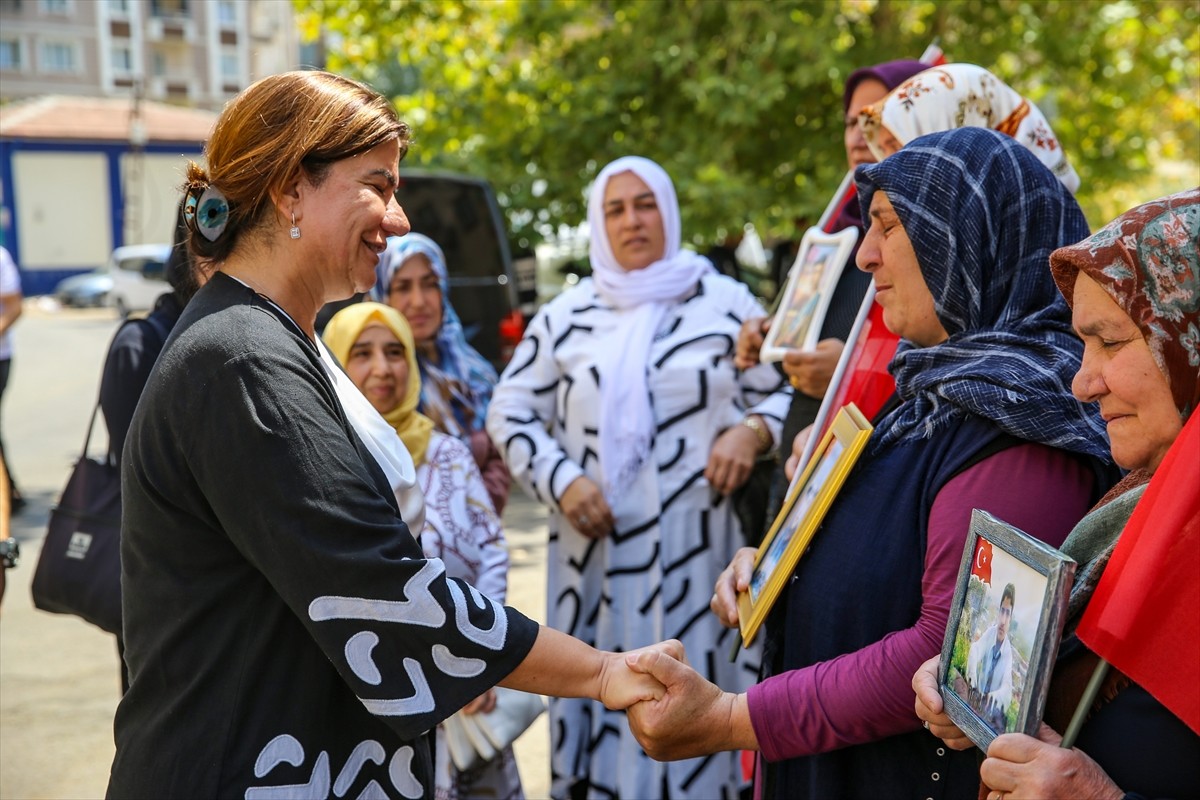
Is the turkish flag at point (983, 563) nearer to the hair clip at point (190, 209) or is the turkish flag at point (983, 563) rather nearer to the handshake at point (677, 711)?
the handshake at point (677, 711)

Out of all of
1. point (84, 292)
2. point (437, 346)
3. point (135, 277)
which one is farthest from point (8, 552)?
point (84, 292)

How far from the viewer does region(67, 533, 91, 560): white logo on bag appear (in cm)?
324

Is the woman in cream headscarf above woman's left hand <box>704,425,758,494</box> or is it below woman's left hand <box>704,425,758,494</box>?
above

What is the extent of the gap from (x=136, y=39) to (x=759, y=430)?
915cm

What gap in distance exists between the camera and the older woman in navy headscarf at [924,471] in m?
1.95

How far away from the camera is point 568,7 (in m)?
8.93

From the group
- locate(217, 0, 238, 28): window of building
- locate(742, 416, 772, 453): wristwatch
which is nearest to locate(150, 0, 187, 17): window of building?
locate(217, 0, 238, 28): window of building

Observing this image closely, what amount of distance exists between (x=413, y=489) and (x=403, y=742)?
450mm

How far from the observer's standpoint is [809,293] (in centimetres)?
321

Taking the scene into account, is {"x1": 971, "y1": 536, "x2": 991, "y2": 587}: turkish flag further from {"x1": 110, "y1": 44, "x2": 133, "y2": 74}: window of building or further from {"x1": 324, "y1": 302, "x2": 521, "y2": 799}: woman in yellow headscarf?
{"x1": 110, "y1": 44, "x2": 133, "y2": 74}: window of building

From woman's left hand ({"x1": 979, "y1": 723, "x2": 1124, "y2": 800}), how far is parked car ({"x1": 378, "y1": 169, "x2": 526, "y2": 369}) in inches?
256

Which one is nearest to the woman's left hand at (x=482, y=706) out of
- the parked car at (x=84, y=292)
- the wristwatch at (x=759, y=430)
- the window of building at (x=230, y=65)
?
the wristwatch at (x=759, y=430)

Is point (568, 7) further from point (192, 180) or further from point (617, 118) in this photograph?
point (192, 180)

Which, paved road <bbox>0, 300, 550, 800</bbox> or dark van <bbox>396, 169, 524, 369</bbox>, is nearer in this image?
paved road <bbox>0, 300, 550, 800</bbox>
